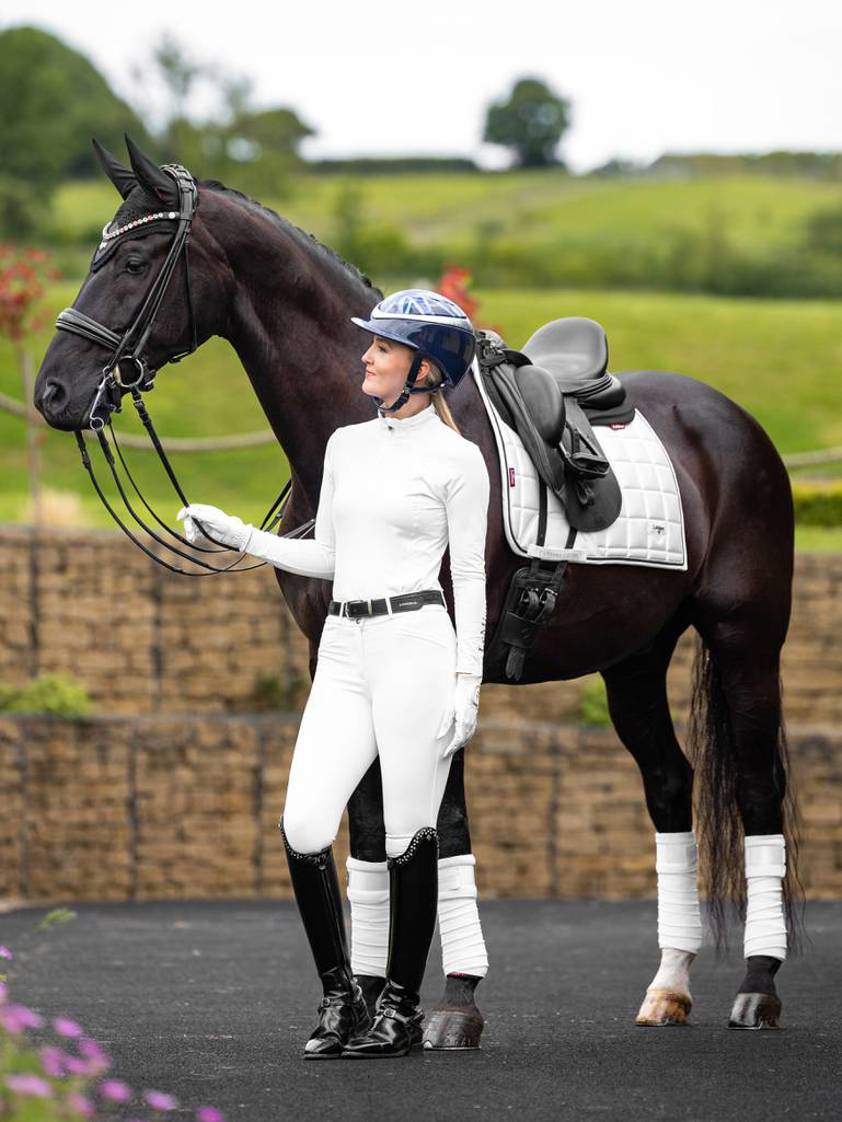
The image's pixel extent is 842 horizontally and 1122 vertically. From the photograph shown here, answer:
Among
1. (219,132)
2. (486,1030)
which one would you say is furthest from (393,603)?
(219,132)

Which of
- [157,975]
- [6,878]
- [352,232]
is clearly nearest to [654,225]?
[352,232]

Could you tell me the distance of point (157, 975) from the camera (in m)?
7.51

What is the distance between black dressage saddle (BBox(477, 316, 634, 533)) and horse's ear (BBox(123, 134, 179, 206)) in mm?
1053

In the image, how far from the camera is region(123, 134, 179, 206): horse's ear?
505cm

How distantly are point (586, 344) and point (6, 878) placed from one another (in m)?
6.08

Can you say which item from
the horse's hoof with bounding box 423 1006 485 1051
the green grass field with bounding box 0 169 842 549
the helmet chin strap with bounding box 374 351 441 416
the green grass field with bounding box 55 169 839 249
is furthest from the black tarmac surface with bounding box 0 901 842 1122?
the green grass field with bounding box 55 169 839 249

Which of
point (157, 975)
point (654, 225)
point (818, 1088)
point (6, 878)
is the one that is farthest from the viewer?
point (654, 225)

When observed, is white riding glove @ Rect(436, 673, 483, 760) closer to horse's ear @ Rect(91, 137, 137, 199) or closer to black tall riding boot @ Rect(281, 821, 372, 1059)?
black tall riding boot @ Rect(281, 821, 372, 1059)

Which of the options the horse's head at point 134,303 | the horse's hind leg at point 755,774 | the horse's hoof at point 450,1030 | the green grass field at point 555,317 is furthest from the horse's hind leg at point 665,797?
the green grass field at point 555,317

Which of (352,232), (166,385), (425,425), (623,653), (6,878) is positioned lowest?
(6,878)

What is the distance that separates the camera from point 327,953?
4.92 m

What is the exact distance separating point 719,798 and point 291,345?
223 cm

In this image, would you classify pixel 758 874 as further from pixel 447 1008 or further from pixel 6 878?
pixel 6 878

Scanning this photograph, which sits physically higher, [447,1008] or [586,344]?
[586,344]
